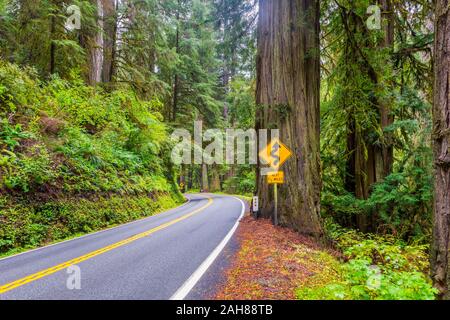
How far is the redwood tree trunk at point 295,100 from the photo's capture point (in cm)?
861

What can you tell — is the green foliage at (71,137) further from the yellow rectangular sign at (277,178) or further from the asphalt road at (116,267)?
the yellow rectangular sign at (277,178)

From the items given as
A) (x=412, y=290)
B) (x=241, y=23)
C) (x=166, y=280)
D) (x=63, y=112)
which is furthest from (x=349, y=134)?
(x=63, y=112)

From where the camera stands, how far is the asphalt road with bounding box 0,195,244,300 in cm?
465

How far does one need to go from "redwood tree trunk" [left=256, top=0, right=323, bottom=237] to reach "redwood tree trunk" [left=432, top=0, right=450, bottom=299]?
4005mm

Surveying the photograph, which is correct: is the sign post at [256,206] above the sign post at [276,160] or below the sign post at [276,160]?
below

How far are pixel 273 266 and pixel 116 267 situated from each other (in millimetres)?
3074

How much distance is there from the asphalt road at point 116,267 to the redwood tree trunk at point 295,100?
2278 mm

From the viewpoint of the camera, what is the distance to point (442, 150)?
430cm

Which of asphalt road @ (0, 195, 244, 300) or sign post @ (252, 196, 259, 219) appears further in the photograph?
sign post @ (252, 196, 259, 219)

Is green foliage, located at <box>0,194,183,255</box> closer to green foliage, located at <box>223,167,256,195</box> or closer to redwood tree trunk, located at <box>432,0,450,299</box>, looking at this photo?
redwood tree trunk, located at <box>432,0,450,299</box>

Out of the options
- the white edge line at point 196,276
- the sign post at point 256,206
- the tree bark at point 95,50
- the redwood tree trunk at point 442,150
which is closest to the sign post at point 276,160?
the sign post at point 256,206

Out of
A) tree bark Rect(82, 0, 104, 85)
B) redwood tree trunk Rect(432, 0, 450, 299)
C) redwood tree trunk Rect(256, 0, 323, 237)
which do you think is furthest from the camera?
tree bark Rect(82, 0, 104, 85)

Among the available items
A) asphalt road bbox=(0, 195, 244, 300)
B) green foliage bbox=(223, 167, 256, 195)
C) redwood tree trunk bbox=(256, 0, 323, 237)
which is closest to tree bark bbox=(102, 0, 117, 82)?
redwood tree trunk bbox=(256, 0, 323, 237)
